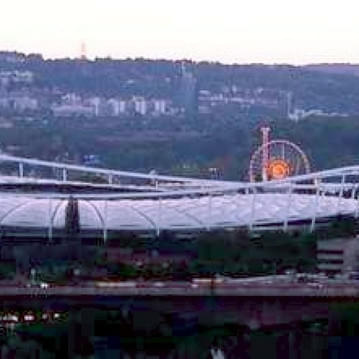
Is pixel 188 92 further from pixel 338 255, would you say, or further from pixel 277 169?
pixel 338 255

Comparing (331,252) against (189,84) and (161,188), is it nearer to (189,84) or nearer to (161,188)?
(161,188)

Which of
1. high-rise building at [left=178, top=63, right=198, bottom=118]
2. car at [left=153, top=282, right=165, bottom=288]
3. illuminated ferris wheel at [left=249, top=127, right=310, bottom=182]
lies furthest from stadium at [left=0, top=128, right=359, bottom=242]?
high-rise building at [left=178, top=63, right=198, bottom=118]

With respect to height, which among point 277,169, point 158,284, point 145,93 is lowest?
point 145,93

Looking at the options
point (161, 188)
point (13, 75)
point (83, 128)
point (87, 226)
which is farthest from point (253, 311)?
point (13, 75)

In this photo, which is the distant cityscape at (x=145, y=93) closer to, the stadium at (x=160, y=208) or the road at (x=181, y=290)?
the stadium at (x=160, y=208)

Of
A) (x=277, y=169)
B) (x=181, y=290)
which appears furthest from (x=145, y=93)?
(x=181, y=290)

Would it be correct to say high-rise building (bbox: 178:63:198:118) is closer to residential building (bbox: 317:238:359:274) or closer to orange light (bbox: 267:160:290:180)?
orange light (bbox: 267:160:290:180)
